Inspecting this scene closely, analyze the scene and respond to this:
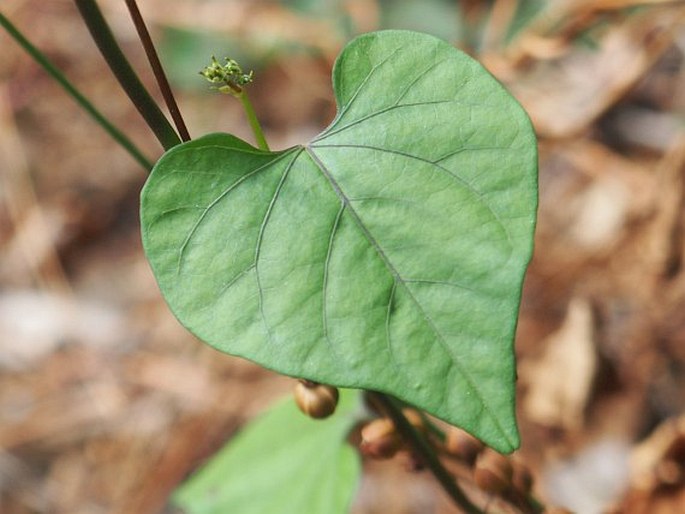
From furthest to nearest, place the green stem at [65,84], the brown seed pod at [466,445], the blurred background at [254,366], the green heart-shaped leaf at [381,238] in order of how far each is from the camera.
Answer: the blurred background at [254,366] → the brown seed pod at [466,445] → the green stem at [65,84] → the green heart-shaped leaf at [381,238]

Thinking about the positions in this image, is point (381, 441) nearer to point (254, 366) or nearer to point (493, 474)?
point (493, 474)

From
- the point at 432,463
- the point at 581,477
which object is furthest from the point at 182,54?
the point at 432,463

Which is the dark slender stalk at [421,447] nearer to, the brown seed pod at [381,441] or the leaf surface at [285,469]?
the brown seed pod at [381,441]

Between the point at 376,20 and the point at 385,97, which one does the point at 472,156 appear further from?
the point at 376,20

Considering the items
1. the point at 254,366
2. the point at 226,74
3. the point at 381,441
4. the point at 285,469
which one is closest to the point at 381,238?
the point at 226,74

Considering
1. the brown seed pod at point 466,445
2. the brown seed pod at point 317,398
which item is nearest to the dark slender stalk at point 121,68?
the brown seed pod at point 317,398

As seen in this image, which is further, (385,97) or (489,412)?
(385,97)
